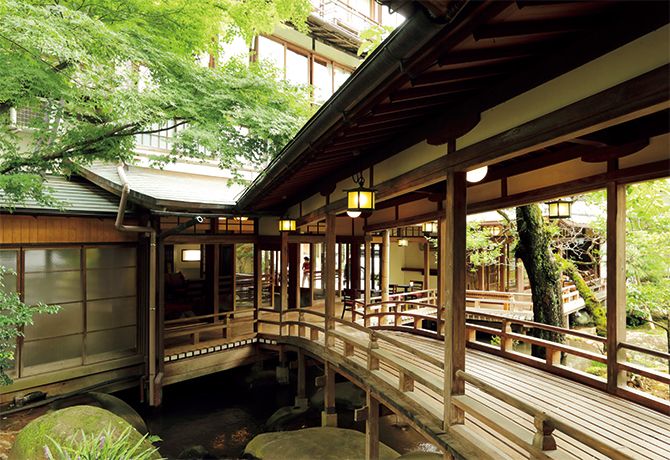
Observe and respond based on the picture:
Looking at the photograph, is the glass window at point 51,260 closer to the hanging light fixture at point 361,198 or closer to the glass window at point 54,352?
the glass window at point 54,352

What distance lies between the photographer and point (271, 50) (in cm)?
1418

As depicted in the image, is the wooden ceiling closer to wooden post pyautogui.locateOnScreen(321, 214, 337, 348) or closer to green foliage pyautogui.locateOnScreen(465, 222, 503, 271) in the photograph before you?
wooden post pyautogui.locateOnScreen(321, 214, 337, 348)

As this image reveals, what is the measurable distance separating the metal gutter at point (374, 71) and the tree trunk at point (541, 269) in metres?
6.11

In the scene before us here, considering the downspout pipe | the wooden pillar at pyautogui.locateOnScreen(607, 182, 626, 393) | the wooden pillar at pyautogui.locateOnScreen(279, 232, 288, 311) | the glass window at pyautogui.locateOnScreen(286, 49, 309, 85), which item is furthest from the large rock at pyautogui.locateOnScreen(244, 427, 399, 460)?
the glass window at pyautogui.locateOnScreen(286, 49, 309, 85)

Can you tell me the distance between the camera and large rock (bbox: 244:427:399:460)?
6727 millimetres

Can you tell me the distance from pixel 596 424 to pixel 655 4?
4598mm

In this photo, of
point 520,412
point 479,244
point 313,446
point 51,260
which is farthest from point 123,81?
point 479,244

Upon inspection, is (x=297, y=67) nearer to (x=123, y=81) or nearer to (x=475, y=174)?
(x=123, y=81)

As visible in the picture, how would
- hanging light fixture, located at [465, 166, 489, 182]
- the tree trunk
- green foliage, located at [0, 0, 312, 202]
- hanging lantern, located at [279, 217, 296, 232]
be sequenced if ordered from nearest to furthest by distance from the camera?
hanging light fixture, located at [465, 166, 489, 182]
green foliage, located at [0, 0, 312, 202]
the tree trunk
hanging lantern, located at [279, 217, 296, 232]

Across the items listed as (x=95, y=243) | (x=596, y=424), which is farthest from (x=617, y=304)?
(x=95, y=243)

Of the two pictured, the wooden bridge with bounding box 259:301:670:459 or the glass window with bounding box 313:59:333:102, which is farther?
the glass window with bounding box 313:59:333:102

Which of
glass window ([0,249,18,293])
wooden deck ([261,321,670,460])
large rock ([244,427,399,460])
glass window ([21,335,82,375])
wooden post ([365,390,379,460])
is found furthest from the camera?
glass window ([21,335,82,375])

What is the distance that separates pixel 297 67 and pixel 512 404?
14365 mm

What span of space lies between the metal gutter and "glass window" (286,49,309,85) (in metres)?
10.3
